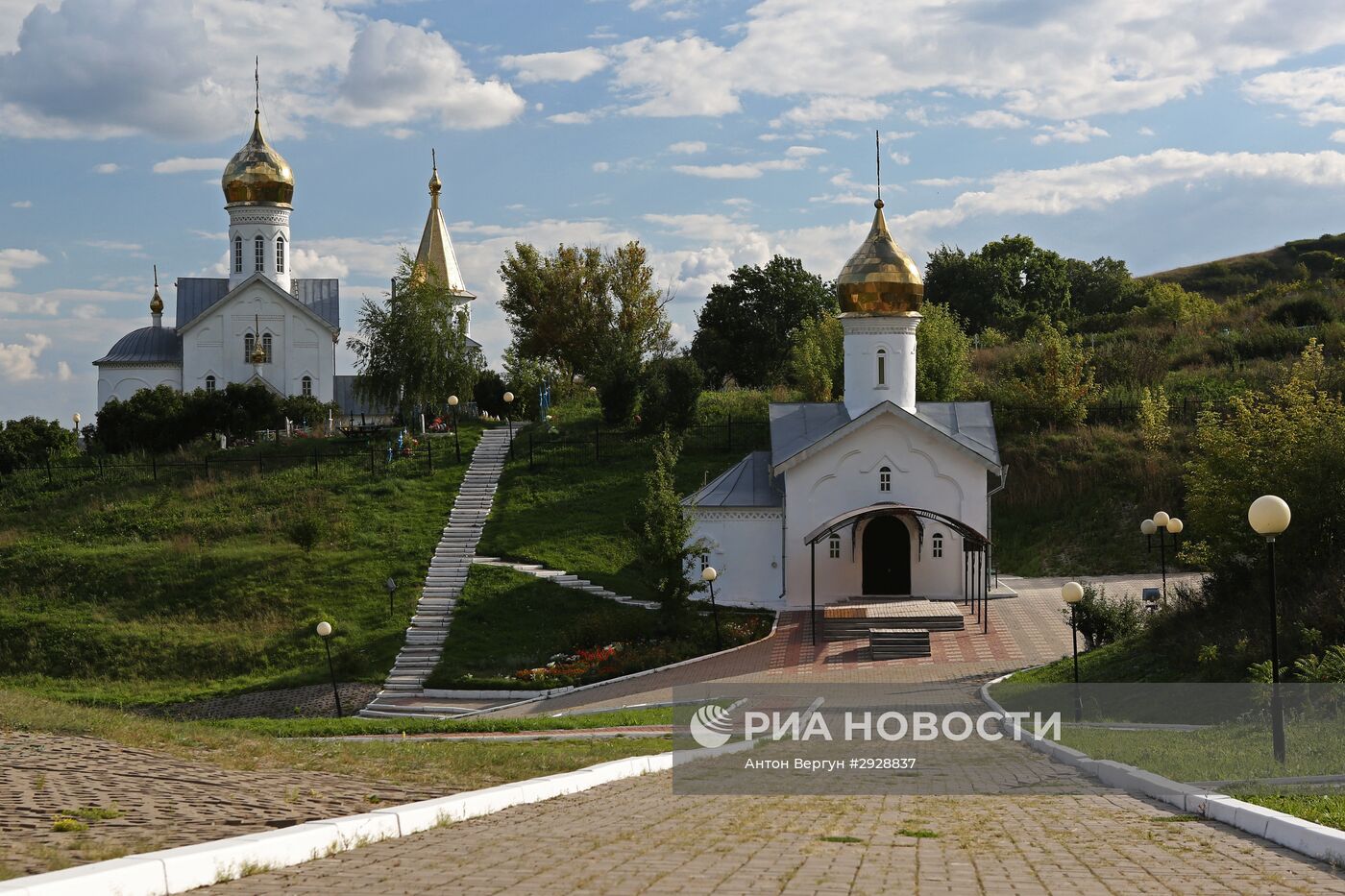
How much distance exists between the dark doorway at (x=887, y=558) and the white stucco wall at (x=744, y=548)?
2206mm

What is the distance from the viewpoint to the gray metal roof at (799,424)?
33906 mm

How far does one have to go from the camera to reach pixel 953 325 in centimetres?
4922

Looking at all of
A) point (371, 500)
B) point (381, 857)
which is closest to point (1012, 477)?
point (371, 500)

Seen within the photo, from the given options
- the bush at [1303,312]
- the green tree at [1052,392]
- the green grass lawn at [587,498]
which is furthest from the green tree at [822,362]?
the bush at [1303,312]

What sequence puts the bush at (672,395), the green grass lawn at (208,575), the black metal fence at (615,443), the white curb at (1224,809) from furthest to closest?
the bush at (672,395)
the black metal fence at (615,443)
the green grass lawn at (208,575)
the white curb at (1224,809)

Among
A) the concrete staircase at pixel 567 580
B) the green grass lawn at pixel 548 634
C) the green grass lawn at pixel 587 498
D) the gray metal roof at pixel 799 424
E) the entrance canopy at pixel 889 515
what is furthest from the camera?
the green grass lawn at pixel 587 498

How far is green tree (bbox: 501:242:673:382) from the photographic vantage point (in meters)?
61.7

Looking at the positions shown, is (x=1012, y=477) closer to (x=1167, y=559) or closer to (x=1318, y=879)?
(x=1167, y=559)

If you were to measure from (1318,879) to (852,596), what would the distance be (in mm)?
25108

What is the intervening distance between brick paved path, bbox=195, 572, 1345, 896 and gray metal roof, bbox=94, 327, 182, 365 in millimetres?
47640

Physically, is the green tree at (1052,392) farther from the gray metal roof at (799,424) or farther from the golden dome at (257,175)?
the golden dome at (257,175)

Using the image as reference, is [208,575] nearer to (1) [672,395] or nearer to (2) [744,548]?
(2) [744,548]

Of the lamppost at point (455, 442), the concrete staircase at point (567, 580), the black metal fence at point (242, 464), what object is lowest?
the concrete staircase at point (567, 580)

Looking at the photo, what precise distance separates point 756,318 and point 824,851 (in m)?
62.6
